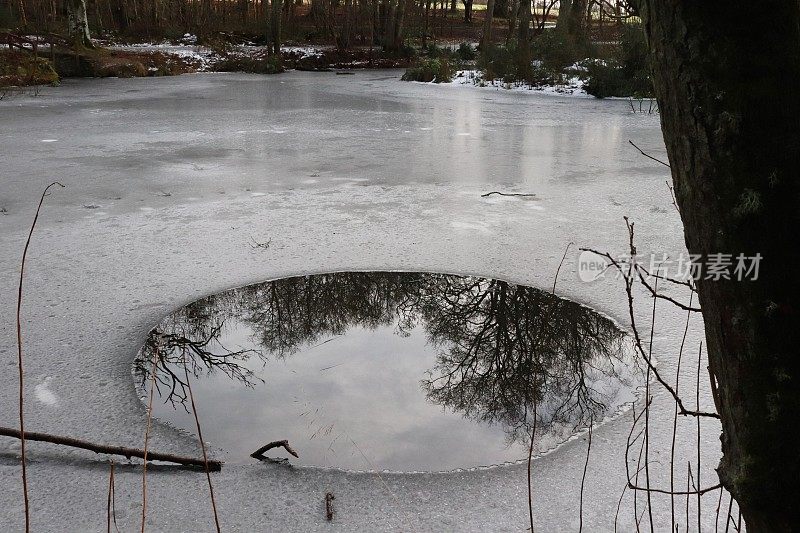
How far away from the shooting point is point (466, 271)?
5.39m

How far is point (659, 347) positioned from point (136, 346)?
8.98ft

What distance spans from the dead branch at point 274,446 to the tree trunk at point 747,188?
1.95 metres

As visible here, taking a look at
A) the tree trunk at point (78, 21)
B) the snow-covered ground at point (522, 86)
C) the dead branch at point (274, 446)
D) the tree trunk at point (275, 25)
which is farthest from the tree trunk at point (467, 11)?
the dead branch at point (274, 446)

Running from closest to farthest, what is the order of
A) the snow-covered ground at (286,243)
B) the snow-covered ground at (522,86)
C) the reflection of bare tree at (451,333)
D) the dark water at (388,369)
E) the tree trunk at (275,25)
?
the snow-covered ground at (286,243), the dark water at (388,369), the reflection of bare tree at (451,333), the snow-covered ground at (522,86), the tree trunk at (275,25)

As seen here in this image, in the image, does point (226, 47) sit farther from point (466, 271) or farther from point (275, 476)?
point (275, 476)

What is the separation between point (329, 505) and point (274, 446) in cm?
38

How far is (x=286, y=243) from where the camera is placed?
19.8ft

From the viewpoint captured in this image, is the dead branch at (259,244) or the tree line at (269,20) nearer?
the dead branch at (259,244)

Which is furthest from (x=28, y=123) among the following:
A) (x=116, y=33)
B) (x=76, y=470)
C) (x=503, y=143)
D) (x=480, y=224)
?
(x=116, y=33)

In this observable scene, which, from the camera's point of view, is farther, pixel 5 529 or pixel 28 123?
pixel 28 123

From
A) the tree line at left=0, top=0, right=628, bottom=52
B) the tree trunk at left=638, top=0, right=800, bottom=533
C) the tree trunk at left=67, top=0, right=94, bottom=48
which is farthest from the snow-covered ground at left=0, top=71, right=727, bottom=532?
the tree line at left=0, top=0, right=628, bottom=52

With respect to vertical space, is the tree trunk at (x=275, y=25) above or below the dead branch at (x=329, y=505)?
above

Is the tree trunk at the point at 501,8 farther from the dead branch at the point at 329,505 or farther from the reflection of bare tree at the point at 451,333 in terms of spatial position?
the dead branch at the point at 329,505

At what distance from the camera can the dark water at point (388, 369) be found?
3.31 m
